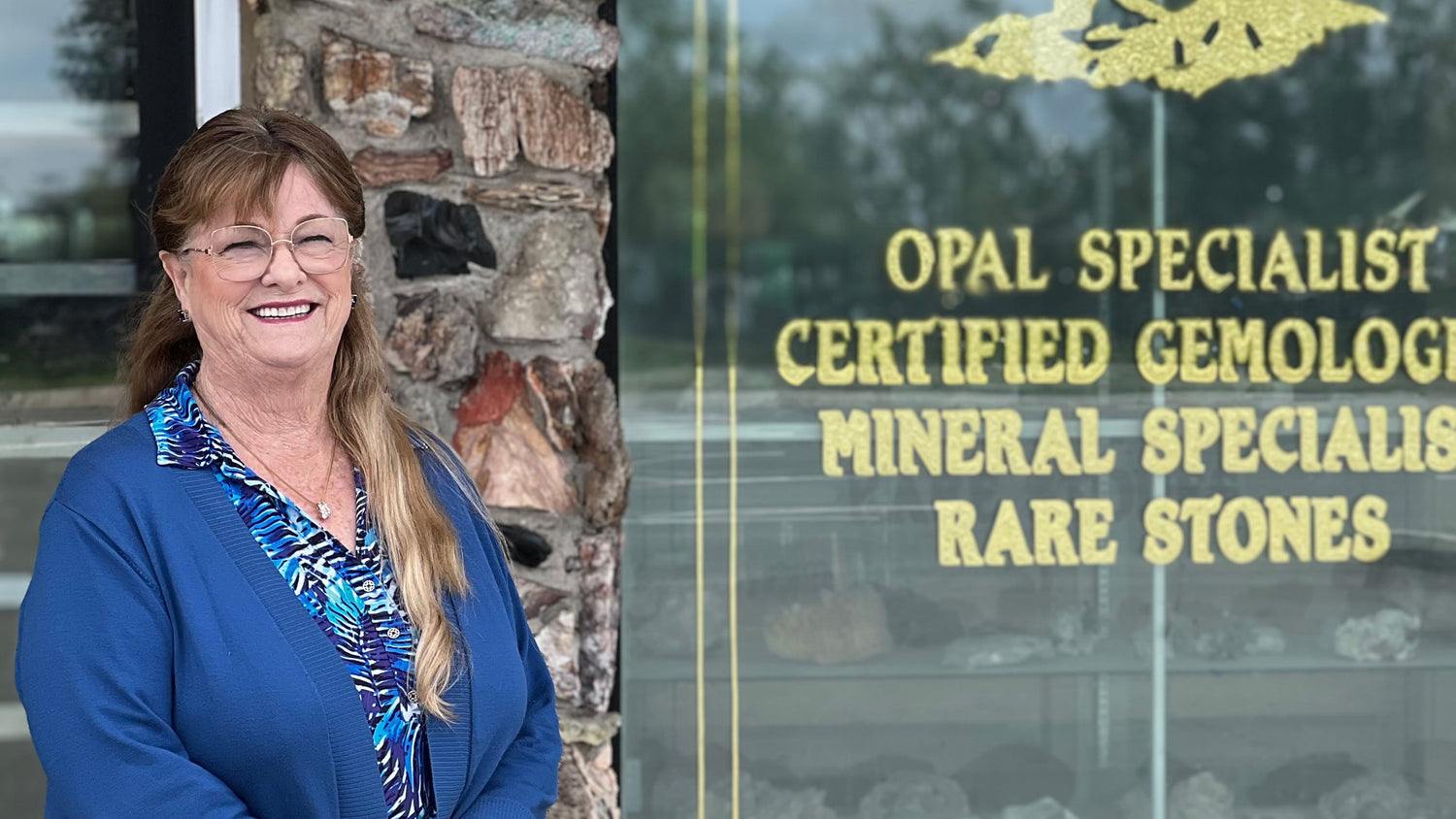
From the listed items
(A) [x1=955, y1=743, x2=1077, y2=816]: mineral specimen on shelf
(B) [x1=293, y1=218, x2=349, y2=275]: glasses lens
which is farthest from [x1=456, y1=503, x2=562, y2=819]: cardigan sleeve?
(A) [x1=955, y1=743, x2=1077, y2=816]: mineral specimen on shelf

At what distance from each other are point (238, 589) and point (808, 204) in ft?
5.86

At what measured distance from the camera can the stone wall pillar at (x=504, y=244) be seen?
2.54 m

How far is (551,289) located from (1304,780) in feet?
6.50

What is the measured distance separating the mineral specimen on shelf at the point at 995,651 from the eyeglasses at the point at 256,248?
1.87 metres

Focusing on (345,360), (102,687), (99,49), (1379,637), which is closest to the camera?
(102,687)

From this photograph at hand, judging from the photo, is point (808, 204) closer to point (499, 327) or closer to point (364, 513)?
point (499, 327)

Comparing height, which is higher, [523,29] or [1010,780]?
[523,29]

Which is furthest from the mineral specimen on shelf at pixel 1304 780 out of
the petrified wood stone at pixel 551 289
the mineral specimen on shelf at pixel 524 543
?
the petrified wood stone at pixel 551 289

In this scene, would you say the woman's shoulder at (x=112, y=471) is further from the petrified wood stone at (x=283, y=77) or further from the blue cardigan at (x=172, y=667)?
the petrified wood stone at (x=283, y=77)

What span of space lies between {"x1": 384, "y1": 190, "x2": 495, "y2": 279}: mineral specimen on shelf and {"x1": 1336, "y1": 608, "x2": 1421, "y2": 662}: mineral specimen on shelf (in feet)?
6.71

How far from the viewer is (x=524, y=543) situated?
8.60 ft

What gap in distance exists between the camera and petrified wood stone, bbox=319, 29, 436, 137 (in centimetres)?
251

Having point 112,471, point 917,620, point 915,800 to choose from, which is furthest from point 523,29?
point 915,800

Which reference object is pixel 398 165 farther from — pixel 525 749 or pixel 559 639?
pixel 525 749
